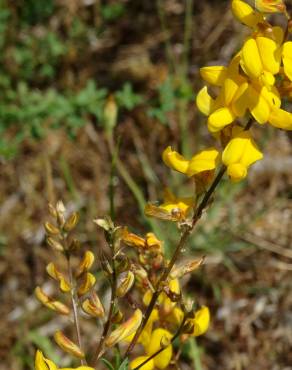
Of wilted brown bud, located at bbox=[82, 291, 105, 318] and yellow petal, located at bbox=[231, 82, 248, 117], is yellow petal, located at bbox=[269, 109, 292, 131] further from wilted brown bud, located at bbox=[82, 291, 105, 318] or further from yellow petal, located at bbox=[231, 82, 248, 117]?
wilted brown bud, located at bbox=[82, 291, 105, 318]

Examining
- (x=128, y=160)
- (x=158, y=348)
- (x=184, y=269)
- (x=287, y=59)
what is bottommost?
(x=128, y=160)

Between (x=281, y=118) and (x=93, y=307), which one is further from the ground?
(x=281, y=118)

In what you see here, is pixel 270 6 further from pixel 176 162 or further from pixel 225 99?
pixel 176 162

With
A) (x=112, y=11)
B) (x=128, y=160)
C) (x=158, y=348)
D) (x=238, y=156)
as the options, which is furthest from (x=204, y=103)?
(x=112, y=11)

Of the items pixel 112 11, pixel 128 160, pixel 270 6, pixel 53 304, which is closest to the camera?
pixel 270 6

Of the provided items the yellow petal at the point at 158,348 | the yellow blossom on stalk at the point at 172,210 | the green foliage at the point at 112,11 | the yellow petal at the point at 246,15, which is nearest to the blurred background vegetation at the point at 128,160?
the green foliage at the point at 112,11

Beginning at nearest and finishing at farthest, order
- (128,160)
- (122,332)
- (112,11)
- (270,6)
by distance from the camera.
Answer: (270,6)
(122,332)
(128,160)
(112,11)

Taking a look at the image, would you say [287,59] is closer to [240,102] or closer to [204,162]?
[240,102]

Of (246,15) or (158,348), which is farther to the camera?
(158,348)
